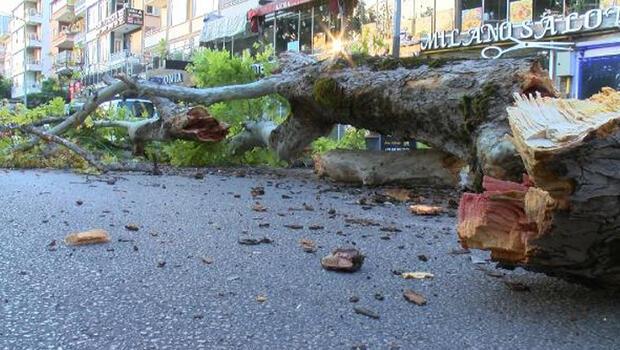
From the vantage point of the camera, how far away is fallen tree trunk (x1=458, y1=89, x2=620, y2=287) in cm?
188

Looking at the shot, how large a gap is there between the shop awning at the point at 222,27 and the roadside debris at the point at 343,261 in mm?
24885

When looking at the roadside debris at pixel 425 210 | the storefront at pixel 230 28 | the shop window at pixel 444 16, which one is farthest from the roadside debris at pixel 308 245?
the storefront at pixel 230 28

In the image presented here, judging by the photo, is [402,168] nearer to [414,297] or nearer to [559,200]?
[414,297]

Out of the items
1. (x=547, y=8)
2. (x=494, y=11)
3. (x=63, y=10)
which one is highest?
(x=63, y=10)

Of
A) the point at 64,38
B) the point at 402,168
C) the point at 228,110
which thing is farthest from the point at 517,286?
the point at 64,38

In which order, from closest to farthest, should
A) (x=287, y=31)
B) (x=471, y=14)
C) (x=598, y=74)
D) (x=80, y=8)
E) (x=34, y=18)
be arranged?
(x=598, y=74) < (x=471, y=14) < (x=287, y=31) < (x=80, y=8) < (x=34, y=18)

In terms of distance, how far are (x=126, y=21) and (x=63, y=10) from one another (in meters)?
24.1

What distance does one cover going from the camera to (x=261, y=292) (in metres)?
2.43

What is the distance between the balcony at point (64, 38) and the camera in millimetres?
59656

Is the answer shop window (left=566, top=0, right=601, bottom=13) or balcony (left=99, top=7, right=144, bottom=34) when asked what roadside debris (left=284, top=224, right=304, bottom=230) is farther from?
balcony (left=99, top=7, right=144, bottom=34)

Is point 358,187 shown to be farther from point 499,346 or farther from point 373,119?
point 499,346

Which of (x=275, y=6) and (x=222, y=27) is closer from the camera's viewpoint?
(x=275, y=6)

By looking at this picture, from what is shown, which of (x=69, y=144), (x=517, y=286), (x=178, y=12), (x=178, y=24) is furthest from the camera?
(x=178, y=12)

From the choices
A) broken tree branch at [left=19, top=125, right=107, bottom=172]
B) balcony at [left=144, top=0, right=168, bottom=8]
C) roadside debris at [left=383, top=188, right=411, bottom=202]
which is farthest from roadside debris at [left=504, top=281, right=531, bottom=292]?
balcony at [left=144, top=0, right=168, bottom=8]
